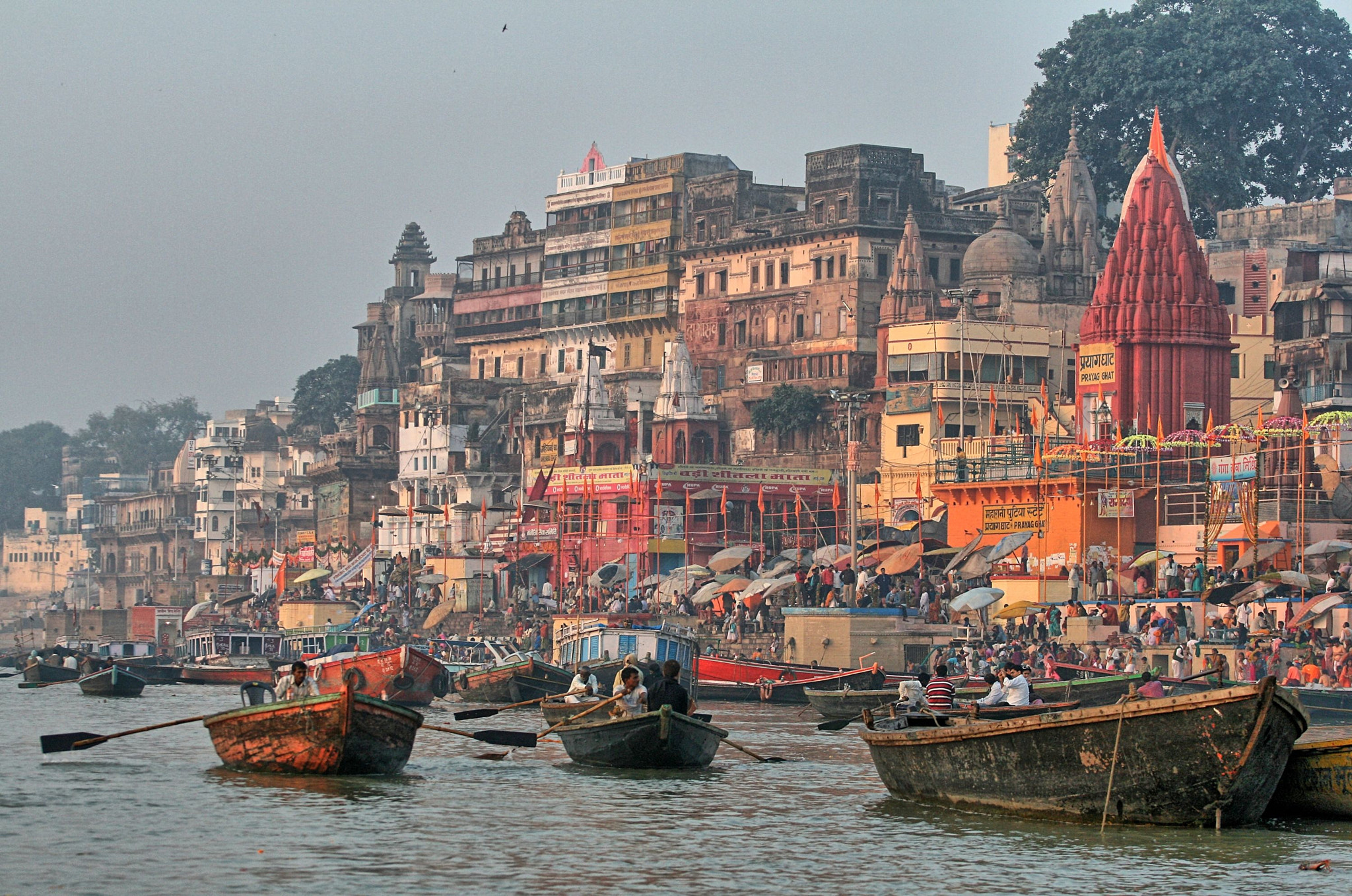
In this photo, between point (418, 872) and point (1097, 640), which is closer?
point (418, 872)

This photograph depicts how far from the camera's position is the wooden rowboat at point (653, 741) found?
26.9 metres

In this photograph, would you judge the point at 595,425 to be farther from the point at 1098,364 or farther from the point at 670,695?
the point at 670,695

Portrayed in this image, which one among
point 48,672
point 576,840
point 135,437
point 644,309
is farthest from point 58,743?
point 135,437

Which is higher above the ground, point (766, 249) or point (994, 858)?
point (766, 249)

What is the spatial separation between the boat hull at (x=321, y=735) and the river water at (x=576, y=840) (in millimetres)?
274

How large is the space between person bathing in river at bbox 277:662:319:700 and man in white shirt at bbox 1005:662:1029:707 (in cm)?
794

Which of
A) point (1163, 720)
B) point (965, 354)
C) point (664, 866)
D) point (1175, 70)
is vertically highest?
point (1175, 70)

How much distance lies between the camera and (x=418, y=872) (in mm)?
20500

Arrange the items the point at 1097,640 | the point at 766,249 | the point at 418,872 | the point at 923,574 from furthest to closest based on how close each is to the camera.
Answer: the point at 766,249 < the point at 923,574 < the point at 1097,640 < the point at 418,872

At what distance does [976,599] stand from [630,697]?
1985 centimetres

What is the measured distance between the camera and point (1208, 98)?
81.8m

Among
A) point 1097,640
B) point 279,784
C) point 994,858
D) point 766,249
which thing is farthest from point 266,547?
point 994,858

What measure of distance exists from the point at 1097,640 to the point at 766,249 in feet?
124

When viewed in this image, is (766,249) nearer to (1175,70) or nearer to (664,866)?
(1175,70)
